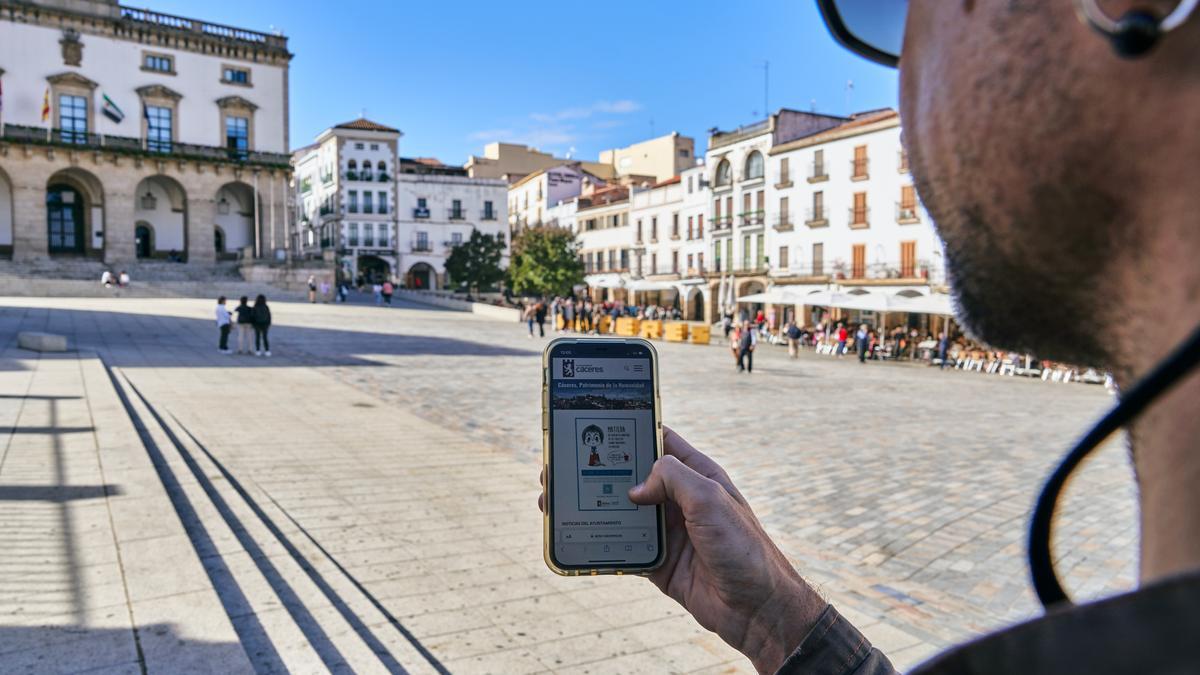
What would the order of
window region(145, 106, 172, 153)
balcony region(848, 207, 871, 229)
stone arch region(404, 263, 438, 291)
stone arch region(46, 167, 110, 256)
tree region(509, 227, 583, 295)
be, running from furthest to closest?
stone arch region(404, 263, 438, 291) < tree region(509, 227, 583, 295) < window region(145, 106, 172, 153) < stone arch region(46, 167, 110, 256) < balcony region(848, 207, 871, 229)

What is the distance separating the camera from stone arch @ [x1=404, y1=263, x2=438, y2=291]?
7416cm

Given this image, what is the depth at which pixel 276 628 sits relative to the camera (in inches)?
177

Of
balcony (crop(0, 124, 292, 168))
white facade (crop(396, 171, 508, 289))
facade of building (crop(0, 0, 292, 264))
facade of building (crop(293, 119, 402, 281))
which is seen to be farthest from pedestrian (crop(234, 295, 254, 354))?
white facade (crop(396, 171, 508, 289))

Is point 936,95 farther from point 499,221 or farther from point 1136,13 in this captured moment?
point 499,221

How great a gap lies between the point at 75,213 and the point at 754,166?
131 feet

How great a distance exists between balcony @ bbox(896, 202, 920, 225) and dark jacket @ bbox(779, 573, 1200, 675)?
39519 mm

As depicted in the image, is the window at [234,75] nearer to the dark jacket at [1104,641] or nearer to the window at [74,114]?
the window at [74,114]

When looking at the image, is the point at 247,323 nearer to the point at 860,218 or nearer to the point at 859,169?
the point at 860,218

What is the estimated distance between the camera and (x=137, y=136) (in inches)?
2026

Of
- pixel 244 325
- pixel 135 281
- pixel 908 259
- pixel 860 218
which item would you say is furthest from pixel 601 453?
pixel 135 281

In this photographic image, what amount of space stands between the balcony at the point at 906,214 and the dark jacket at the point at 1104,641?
3952 centimetres

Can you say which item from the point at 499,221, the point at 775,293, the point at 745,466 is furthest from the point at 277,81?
the point at 745,466

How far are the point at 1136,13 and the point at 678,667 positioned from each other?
4137mm

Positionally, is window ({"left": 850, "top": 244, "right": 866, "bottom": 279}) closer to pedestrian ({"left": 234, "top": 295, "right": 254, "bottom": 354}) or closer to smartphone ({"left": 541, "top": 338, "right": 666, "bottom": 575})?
pedestrian ({"left": 234, "top": 295, "right": 254, "bottom": 354})
